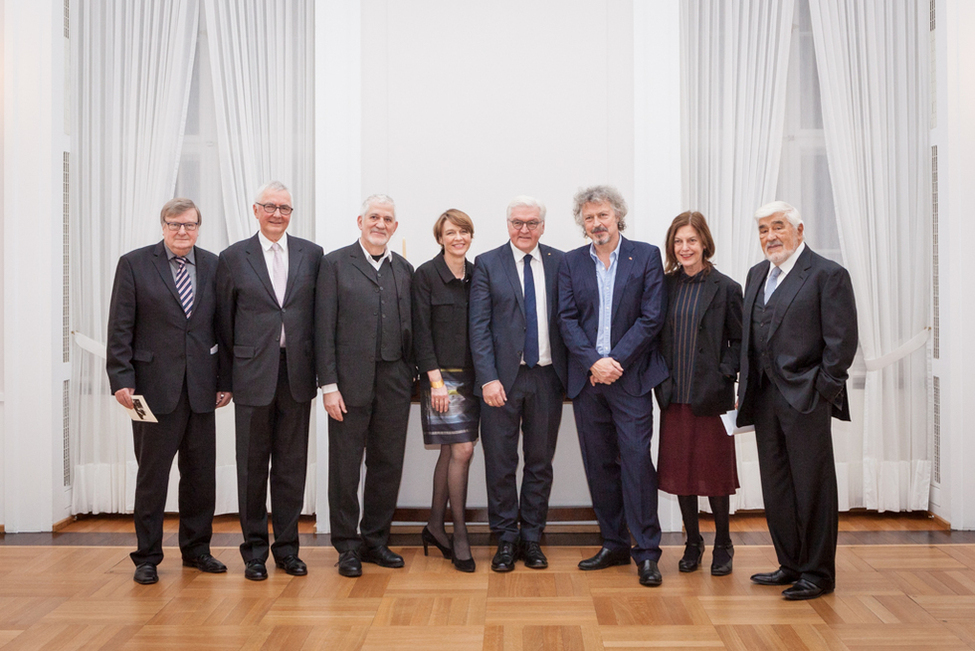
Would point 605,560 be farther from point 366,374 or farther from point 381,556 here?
point 366,374

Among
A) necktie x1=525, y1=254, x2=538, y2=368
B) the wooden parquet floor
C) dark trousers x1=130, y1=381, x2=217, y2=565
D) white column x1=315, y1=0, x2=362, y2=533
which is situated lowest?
the wooden parquet floor

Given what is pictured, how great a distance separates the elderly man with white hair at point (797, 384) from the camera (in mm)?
2906

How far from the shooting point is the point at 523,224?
333cm

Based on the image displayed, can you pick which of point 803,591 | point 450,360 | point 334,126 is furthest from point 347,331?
point 803,591

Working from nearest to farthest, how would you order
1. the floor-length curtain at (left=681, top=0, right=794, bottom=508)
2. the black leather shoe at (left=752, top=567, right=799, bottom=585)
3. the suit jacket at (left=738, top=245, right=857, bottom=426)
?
1. the suit jacket at (left=738, top=245, right=857, bottom=426)
2. the black leather shoe at (left=752, top=567, right=799, bottom=585)
3. the floor-length curtain at (left=681, top=0, right=794, bottom=508)

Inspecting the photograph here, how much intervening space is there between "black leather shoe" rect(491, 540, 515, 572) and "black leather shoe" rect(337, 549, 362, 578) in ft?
1.93

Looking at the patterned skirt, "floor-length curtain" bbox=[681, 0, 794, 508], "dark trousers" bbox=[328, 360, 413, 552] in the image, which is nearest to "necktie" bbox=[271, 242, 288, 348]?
"dark trousers" bbox=[328, 360, 413, 552]

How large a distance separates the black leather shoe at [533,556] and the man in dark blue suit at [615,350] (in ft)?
0.56

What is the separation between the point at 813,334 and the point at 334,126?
264 cm

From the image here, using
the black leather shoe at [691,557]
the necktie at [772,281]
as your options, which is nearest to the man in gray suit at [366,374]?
the black leather shoe at [691,557]

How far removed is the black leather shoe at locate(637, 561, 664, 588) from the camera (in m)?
3.13

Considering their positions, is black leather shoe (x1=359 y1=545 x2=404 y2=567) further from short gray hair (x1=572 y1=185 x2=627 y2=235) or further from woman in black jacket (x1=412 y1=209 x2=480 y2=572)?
short gray hair (x1=572 y1=185 x2=627 y2=235)

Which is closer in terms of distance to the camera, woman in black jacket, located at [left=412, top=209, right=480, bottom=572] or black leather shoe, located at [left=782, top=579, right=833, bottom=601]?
black leather shoe, located at [left=782, top=579, right=833, bottom=601]

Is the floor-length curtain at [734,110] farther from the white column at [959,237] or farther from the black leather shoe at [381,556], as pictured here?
the black leather shoe at [381,556]
